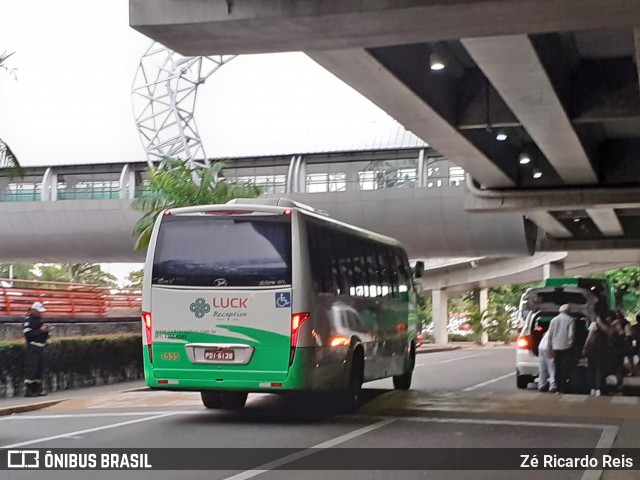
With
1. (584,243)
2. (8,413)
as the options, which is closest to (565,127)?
(8,413)

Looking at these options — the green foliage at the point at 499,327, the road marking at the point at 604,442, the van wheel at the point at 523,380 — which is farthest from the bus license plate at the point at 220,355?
the green foliage at the point at 499,327

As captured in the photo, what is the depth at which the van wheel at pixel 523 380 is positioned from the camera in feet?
70.8

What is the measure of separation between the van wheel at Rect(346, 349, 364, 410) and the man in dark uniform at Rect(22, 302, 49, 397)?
6870 millimetres

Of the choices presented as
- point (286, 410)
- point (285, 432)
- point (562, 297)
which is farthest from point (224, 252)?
point (562, 297)

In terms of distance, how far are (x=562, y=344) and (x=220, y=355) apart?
8.42m

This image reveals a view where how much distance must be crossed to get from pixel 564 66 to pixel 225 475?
12049mm

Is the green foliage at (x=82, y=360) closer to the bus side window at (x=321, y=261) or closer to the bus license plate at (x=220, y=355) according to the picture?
the bus license plate at (x=220, y=355)

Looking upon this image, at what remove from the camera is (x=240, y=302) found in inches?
554

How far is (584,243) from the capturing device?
4650 cm

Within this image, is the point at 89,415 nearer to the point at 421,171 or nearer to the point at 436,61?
the point at 436,61

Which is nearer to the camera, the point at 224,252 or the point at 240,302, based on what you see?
the point at 240,302

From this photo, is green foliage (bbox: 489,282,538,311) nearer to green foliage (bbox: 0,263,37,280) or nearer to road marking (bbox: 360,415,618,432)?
green foliage (bbox: 0,263,37,280)

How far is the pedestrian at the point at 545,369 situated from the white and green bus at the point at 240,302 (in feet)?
21.5

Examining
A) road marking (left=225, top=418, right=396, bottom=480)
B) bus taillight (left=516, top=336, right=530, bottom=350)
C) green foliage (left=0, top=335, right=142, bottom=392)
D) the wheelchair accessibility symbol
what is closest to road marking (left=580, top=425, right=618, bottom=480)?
road marking (left=225, top=418, right=396, bottom=480)
